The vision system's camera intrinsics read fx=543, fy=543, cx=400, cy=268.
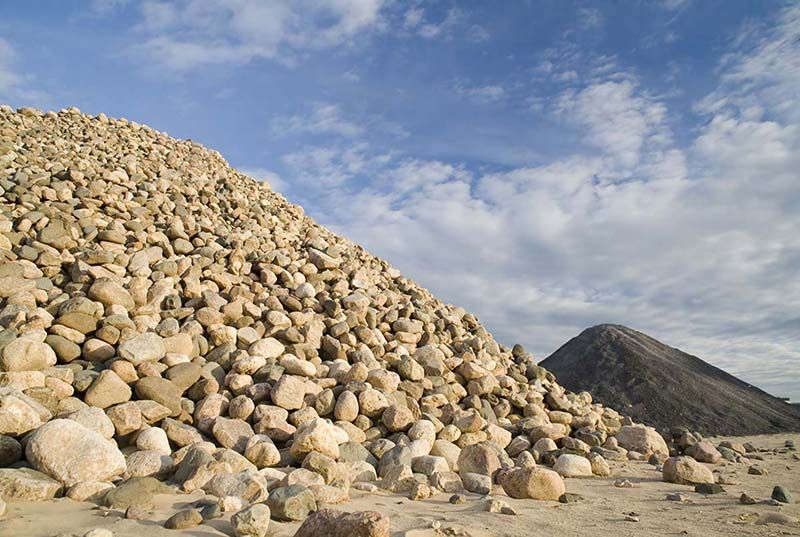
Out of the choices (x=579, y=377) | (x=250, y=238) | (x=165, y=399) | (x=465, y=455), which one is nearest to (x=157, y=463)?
(x=165, y=399)

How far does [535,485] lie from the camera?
383cm

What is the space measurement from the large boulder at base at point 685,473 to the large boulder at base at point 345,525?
11.3ft

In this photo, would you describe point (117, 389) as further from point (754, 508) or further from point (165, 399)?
point (754, 508)

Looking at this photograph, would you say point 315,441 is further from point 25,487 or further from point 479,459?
point 25,487

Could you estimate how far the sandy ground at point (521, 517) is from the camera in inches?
105

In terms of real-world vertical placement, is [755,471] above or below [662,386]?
below

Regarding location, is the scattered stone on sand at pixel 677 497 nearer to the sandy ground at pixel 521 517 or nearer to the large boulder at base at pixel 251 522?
the sandy ground at pixel 521 517

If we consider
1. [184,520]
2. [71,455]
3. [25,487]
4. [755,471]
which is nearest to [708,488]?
[755,471]

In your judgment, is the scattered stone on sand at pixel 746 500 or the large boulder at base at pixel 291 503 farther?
the scattered stone on sand at pixel 746 500

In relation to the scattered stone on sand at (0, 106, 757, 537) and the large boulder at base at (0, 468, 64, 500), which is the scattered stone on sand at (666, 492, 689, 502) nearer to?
the scattered stone on sand at (0, 106, 757, 537)

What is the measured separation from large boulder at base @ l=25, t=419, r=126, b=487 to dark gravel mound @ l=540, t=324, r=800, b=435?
12702mm

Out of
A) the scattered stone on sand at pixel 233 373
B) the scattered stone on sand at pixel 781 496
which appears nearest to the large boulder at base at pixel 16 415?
the scattered stone on sand at pixel 233 373

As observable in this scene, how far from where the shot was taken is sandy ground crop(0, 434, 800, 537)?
268cm

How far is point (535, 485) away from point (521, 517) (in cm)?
65
